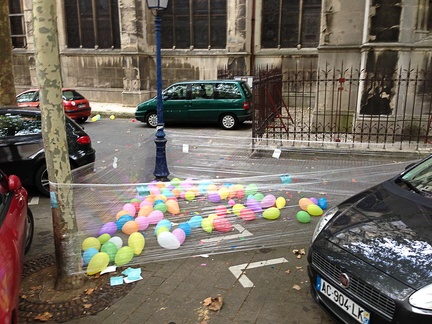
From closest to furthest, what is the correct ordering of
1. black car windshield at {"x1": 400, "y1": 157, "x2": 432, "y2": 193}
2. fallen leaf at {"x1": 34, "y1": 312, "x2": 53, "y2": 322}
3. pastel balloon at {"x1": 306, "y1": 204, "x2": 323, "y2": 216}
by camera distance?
fallen leaf at {"x1": 34, "y1": 312, "x2": 53, "y2": 322}
black car windshield at {"x1": 400, "y1": 157, "x2": 432, "y2": 193}
pastel balloon at {"x1": 306, "y1": 204, "x2": 323, "y2": 216}

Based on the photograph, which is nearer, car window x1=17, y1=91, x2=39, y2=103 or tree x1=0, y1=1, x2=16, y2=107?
tree x1=0, y1=1, x2=16, y2=107

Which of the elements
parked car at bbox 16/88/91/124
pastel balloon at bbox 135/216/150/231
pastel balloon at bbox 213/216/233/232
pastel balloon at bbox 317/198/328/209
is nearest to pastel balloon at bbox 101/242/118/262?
pastel balloon at bbox 135/216/150/231

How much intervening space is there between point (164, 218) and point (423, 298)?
296 centimetres

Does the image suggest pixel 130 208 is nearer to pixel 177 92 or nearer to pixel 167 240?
pixel 167 240

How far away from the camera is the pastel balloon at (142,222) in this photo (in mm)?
4473

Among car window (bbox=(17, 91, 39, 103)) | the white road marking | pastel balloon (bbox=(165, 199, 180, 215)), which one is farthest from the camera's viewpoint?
car window (bbox=(17, 91, 39, 103))

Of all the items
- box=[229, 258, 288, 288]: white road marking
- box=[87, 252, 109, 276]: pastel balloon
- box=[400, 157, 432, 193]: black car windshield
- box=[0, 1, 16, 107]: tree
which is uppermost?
box=[0, 1, 16, 107]: tree

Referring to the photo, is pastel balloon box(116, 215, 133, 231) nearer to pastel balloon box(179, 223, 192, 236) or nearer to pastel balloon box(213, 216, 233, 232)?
pastel balloon box(179, 223, 192, 236)

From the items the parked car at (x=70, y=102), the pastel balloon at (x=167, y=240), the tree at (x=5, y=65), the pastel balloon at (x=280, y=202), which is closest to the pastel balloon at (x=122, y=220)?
the pastel balloon at (x=167, y=240)

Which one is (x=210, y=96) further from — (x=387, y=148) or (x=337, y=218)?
(x=337, y=218)

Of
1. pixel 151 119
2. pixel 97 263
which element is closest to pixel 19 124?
pixel 97 263

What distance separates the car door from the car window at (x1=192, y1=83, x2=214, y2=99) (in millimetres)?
265

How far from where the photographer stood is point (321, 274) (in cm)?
302

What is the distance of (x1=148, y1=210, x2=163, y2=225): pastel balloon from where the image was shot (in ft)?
15.0
